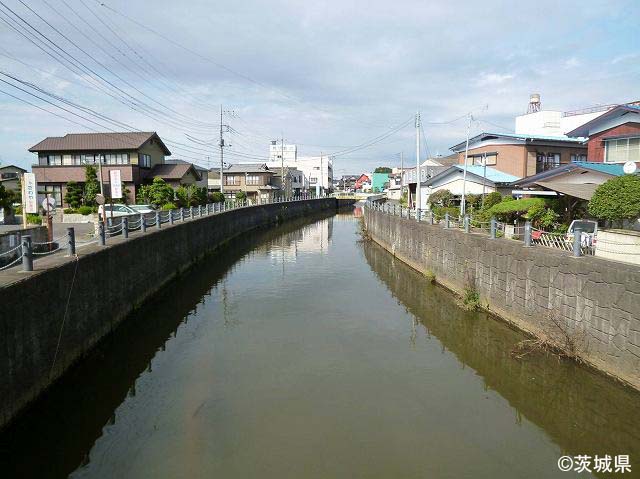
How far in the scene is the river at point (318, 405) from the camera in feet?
26.7

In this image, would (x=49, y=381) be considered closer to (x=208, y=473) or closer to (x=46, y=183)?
(x=208, y=473)

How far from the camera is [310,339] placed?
47.2 ft

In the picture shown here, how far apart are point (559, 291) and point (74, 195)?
39498 millimetres

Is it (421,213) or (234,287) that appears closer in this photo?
(234,287)

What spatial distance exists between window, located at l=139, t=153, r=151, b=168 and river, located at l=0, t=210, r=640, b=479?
33877 millimetres

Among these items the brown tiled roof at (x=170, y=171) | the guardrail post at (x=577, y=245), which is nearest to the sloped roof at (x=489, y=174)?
the guardrail post at (x=577, y=245)

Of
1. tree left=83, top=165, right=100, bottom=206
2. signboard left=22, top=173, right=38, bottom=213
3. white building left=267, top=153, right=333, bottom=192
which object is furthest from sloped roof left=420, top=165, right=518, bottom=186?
white building left=267, top=153, right=333, bottom=192

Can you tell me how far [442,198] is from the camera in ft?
113

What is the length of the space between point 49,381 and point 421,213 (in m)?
21.2

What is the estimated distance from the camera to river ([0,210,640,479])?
815 cm

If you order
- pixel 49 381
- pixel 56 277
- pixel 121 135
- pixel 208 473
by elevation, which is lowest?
pixel 208 473

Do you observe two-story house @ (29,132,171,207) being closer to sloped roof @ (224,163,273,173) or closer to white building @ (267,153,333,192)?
→ sloped roof @ (224,163,273,173)

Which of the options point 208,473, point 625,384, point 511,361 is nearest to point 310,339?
point 511,361

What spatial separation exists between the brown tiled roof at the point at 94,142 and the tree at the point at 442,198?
2891 cm
